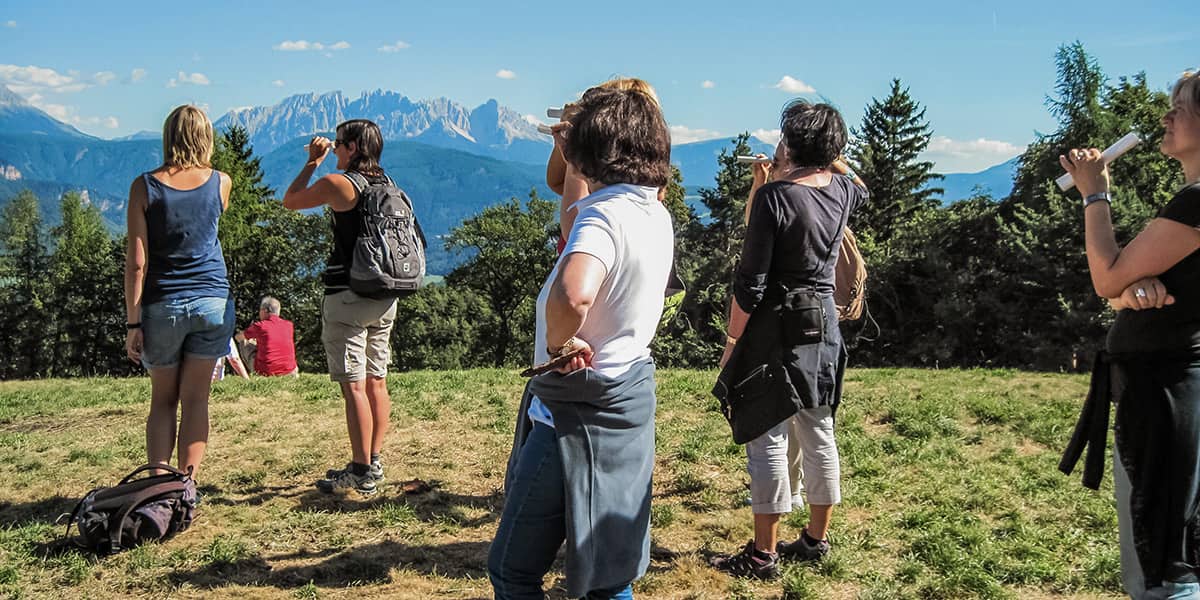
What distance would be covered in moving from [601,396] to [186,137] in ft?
11.3

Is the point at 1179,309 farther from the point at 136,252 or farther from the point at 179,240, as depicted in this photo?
the point at 136,252

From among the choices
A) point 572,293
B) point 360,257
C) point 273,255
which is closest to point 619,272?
point 572,293

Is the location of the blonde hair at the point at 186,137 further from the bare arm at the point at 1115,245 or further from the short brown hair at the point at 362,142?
the bare arm at the point at 1115,245

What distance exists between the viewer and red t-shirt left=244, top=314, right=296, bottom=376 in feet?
43.1

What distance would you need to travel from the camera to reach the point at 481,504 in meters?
5.92

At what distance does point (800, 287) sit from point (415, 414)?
4.77 metres

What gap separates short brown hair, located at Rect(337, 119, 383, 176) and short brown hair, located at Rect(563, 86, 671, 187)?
295cm

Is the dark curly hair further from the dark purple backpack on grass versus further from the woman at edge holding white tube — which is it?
the dark purple backpack on grass

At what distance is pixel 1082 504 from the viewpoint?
19.4 feet

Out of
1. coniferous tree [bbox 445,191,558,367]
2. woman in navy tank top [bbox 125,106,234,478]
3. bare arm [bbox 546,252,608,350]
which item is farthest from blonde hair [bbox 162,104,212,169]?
coniferous tree [bbox 445,191,558,367]

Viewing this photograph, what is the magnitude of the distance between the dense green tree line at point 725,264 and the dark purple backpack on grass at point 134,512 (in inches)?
1186

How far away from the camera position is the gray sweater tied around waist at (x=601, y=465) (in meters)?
2.81

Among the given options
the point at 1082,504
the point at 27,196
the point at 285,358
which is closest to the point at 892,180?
the point at 285,358

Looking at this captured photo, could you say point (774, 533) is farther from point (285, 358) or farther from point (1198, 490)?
point (285, 358)
